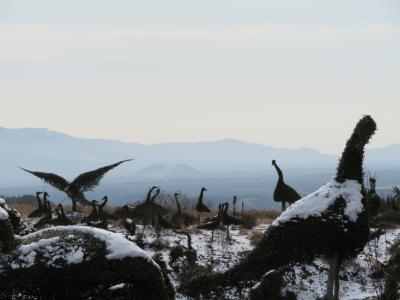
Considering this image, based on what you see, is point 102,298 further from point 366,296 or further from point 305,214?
point 366,296

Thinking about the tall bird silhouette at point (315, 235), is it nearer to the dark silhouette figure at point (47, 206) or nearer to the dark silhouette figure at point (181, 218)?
the dark silhouette figure at point (47, 206)

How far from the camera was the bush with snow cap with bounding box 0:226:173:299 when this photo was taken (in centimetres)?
849

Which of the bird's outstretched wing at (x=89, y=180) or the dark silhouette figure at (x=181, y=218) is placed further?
the dark silhouette figure at (x=181, y=218)

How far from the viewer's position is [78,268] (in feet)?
28.2

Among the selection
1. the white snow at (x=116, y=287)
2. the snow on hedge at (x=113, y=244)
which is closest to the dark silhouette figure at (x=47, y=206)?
the snow on hedge at (x=113, y=244)

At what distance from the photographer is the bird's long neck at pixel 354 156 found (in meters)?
12.0

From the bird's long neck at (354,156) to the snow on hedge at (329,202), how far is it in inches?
5.1

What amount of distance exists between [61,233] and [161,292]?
167 cm

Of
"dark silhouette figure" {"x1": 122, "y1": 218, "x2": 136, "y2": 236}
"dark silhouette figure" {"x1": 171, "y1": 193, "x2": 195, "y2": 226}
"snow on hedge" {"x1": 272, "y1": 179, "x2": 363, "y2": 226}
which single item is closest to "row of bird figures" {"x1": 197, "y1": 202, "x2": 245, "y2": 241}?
"dark silhouette figure" {"x1": 122, "y1": 218, "x2": 136, "y2": 236}

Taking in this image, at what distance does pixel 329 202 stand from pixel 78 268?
5.10 meters

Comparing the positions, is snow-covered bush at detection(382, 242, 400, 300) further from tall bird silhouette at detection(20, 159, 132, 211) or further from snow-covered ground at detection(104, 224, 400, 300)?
tall bird silhouette at detection(20, 159, 132, 211)

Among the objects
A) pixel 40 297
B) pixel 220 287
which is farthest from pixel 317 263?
pixel 40 297

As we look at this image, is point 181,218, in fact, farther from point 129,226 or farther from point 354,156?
point 354,156

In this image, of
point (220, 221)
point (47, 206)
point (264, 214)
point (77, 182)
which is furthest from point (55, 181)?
point (264, 214)
